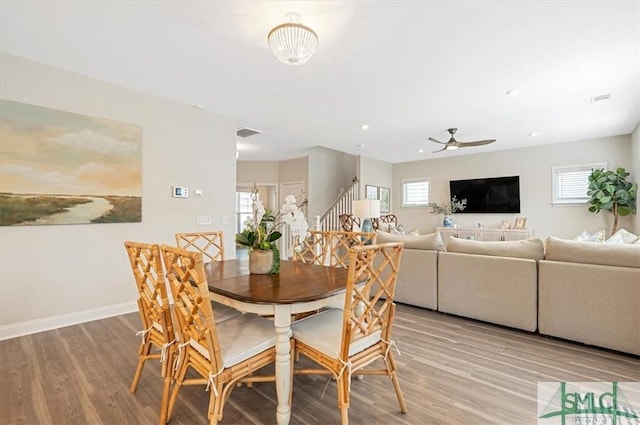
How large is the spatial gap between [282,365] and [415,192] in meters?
7.51

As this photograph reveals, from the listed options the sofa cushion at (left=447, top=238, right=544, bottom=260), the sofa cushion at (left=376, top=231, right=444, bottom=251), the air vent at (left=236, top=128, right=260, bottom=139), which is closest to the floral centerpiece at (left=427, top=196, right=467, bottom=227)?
the sofa cushion at (left=376, top=231, right=444, bottom=251)

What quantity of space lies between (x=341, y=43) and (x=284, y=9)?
619 mm

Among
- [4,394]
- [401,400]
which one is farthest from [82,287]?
[401,400]

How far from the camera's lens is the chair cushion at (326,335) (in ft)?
5.09

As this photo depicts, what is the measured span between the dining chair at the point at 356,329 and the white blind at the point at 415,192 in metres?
6.95

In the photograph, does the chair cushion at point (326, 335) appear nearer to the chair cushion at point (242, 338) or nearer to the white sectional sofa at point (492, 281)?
the chair cushion at point (242, 338)

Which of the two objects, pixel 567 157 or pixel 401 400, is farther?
pixel 567 157

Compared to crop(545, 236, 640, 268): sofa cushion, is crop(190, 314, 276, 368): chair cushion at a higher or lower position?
lower

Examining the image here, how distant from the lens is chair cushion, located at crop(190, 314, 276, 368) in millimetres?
1463

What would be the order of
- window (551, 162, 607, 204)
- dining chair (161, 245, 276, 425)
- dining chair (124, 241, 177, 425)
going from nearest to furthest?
dining chair (161, 245, 276, 425) < dining chair (124, 241, 177, 425) < window (551, 162, 607, 204)

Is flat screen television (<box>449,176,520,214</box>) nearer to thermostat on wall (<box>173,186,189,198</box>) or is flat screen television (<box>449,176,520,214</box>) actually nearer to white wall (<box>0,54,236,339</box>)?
white wall (<box>0,54,236,339</box>)

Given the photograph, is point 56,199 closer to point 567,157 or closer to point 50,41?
point 50,41

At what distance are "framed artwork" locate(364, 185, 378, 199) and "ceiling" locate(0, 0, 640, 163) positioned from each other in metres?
2.92

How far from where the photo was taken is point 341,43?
252 centimetres
